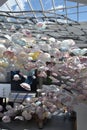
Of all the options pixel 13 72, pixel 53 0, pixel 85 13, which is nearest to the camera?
pixel 13 72

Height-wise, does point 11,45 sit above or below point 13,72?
above

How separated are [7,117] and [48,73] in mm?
576

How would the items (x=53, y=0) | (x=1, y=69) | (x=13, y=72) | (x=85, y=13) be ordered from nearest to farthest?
(x=1, y=69), (x=13, y=72), (x=53, y=0), (x=85, y=13)

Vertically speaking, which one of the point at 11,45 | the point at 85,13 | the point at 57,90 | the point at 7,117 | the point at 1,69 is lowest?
the point at 7,117

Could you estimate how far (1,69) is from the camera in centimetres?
273

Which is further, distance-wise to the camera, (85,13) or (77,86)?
(85,13)

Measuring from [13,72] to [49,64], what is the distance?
0.36 m

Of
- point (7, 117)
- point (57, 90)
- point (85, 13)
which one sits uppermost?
point (85, 13)

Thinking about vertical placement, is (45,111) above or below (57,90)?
below

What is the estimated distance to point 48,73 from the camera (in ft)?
9.39

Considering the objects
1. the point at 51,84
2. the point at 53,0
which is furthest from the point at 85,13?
the point at 51,84

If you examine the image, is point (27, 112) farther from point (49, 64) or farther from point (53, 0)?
point (53, 0)

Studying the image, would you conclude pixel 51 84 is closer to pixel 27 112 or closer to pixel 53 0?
pixel 27 112

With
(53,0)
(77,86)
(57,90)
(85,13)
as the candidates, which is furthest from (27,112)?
(85,13)
